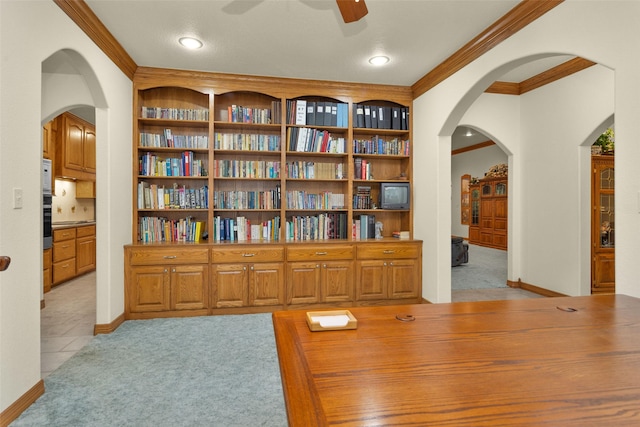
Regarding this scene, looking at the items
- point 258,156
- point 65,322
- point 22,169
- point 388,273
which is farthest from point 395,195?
point 65,322

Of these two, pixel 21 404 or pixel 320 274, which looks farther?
pixel 320 274

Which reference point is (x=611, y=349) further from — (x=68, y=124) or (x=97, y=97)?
(x=68, y=124)

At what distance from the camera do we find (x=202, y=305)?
3578 mm

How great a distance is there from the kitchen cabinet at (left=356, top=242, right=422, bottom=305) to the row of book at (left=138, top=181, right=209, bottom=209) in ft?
6.21

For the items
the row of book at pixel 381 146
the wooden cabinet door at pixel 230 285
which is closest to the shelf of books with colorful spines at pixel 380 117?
the row of book at pixel 381 146

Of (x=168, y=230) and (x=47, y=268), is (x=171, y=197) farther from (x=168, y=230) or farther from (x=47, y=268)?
(x=47, y=268)

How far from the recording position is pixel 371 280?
12.7 ft

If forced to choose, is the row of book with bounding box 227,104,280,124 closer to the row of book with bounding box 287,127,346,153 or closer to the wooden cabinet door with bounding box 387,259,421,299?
the row of book with bounding box 287,127,346,153

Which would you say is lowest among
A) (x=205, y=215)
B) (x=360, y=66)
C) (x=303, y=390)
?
(x=303, y=390)

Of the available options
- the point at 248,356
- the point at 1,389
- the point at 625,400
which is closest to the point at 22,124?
the point at 1,389

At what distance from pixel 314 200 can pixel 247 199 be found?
2.62 feet

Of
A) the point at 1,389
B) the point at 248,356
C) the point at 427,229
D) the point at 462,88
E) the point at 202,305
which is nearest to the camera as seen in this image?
the point at 1,389

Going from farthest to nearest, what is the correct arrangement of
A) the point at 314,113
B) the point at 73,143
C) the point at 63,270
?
the point at 73,143, the point at 63,270, the point at 314,113

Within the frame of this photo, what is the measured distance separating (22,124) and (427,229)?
11.9 feet
